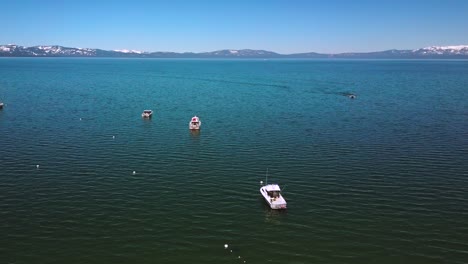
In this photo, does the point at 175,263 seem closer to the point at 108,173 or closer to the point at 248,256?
the point at 248,256

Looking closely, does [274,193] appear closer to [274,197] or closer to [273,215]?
[274,197]

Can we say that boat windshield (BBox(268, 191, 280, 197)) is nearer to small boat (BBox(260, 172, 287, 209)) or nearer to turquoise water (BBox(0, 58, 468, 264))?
small boat (BBox(260, 172, 287, 209))

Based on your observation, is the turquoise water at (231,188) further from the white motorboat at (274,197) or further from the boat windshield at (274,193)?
the boat windshield at (274,193)

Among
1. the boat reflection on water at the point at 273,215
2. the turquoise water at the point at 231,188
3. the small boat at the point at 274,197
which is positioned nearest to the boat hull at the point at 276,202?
the small boat at the point at 274,197

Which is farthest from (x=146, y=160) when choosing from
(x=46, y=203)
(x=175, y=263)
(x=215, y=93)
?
(x=215, y=93)

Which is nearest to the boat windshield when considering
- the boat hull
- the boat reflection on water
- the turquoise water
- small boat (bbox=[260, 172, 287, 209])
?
small boat (bbox=[260, 172, 287, 209])

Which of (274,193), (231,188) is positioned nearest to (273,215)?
(274,193)

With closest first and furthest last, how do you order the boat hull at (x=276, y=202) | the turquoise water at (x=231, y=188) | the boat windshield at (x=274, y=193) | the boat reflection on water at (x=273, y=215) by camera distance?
the turquoise water at (x=231, y=188), the boat reflection on water at (x=273, y=215), the boat hull at (x=276, y=202), the boat windshield at (x=274, y=193)
